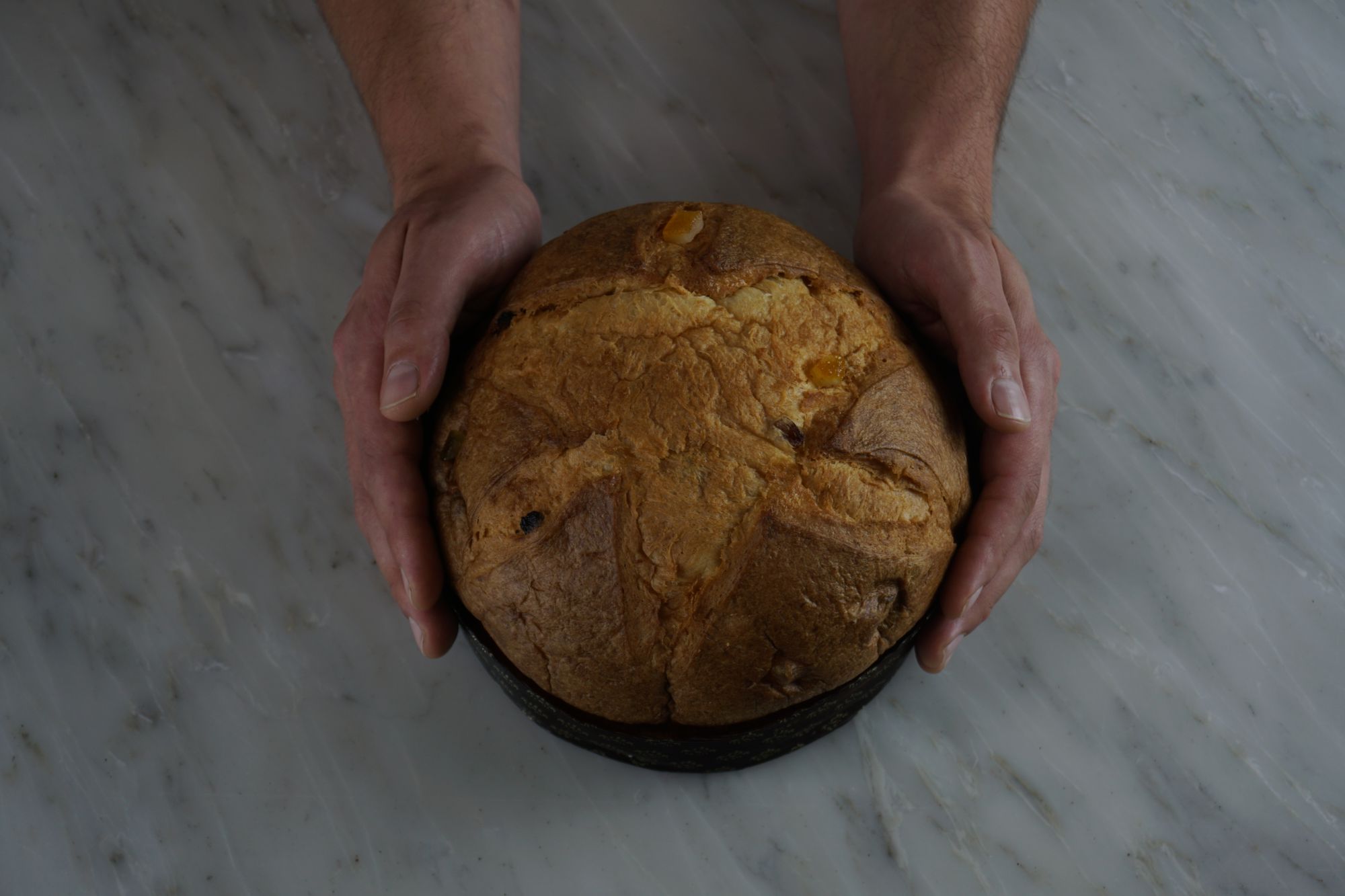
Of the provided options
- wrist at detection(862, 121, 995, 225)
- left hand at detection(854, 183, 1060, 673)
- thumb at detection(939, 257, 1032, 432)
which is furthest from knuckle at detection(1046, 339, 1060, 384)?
wrist at detection(862, 121, 995, 225)

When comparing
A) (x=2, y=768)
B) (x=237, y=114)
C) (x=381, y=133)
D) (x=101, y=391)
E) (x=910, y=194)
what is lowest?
(x=2, y=768)

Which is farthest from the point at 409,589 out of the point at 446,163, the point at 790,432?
the point at 446,163

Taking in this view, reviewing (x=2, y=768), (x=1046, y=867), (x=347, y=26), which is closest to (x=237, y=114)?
(x=347, y=26)

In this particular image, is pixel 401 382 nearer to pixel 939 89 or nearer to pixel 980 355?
pixel 980 355

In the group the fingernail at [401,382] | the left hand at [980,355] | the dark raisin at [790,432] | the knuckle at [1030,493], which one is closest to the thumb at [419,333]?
the fingernail at [401,382]

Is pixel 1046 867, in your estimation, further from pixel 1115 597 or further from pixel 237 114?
pixel 237 114

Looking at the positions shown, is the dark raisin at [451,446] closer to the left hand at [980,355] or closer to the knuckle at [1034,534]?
the left hand at [980,355]

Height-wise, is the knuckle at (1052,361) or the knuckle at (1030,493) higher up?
the knuckle at (1052,361)
